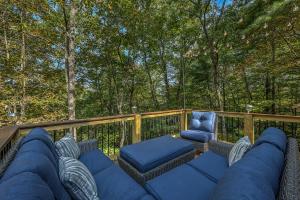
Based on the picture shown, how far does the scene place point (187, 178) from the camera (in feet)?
5.45

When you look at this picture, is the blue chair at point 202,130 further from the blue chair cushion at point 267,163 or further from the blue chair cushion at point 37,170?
the blue chair cushion at point 37,170

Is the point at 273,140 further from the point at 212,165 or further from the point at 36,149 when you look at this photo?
the point at 36,149

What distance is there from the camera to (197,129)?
3.73 metres

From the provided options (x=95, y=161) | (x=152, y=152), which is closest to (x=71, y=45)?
(x=95, y=161)

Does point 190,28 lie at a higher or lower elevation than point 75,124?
higher

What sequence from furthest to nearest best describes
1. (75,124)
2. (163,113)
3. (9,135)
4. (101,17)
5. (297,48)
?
(101,17) → (297,48) → (163,113) → (75,124) → (9,135)

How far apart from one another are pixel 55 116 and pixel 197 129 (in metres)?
5.01

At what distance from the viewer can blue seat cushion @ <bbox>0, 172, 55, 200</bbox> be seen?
0.68 metres

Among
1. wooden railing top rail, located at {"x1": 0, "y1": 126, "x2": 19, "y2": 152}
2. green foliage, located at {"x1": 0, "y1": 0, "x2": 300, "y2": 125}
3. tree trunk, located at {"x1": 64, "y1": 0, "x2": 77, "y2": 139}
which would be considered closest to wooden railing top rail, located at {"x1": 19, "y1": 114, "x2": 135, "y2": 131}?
wooden railing top rail, located at {"x1": 0, "y1": 126, "x2": 19, "y2": 152}

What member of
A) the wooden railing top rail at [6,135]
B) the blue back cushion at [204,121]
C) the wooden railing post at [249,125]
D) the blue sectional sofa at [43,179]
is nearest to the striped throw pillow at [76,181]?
the blue sectional sofa at [43,179]

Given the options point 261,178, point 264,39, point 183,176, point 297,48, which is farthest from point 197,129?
point 297,48

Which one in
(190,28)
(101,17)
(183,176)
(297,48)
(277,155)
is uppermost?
(101,17)

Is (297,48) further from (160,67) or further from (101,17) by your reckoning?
(101,17)

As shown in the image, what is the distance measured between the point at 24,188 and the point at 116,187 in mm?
855
